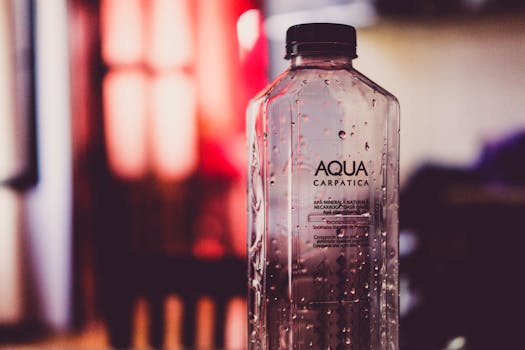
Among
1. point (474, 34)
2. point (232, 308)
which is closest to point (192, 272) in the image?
point (232, 308)

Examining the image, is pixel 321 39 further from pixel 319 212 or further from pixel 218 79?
pixel 218 79

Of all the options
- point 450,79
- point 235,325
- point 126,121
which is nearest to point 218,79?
point 126,121

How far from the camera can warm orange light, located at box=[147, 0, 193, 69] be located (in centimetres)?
256

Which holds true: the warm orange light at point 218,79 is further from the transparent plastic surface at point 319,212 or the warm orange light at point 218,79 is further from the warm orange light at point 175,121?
the transparent plastic surface at point 319,212

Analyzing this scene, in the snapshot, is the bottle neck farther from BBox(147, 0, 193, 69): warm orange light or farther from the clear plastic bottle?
BBox(147, 0, 193, 69): warm orange light

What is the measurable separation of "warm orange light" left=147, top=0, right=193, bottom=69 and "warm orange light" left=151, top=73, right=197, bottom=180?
0.24 feet

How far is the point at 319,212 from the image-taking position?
0.56m

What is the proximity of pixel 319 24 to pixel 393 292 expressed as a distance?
10.4 inches

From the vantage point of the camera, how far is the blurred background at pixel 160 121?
7.87ft

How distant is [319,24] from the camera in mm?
535

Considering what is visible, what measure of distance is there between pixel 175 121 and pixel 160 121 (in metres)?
0.06

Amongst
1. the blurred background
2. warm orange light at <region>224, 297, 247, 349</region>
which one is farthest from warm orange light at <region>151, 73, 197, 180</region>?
warm orange light at <region>224, 297, 247, 349</region>

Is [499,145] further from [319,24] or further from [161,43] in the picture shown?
[319,24]

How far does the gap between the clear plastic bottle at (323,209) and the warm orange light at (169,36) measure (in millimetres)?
2024
